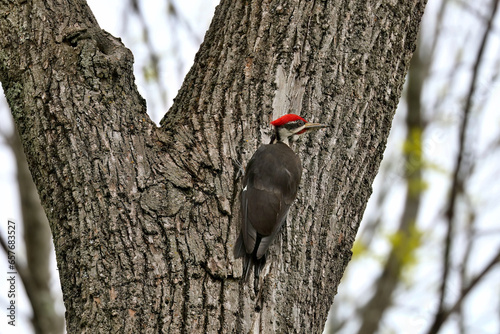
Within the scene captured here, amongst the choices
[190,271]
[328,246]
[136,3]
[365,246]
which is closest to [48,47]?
[190,271]

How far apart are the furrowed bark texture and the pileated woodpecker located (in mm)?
62

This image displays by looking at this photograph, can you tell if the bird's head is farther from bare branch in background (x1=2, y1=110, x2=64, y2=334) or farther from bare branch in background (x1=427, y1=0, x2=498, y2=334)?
bare branch in background (x1=2, y1=110, x2=64, y2=334)

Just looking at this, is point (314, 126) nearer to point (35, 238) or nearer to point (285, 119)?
point (285, 119)

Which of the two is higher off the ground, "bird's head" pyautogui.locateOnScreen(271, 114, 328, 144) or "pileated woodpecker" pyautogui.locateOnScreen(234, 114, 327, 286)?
"bird's head" pyautogui.locateOnScreen(271, 114, 328, 144)

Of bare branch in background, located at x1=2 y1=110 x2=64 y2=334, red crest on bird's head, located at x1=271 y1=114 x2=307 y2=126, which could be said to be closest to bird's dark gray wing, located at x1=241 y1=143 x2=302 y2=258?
red crest on bird's head, located at x1=271 y1=114 x2=307 y2=126

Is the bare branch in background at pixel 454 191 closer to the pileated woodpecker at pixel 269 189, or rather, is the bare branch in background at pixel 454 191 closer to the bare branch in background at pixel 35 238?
the pileated woodpecker at pixel 269 189

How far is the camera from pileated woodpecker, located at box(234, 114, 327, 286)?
8.54 ft

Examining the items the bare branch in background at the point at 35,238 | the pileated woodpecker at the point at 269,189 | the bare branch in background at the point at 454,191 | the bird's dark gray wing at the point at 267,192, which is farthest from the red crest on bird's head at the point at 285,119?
the bare branch in background at the point at 35,238

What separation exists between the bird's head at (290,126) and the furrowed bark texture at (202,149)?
5 cm

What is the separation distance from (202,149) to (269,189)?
0.52 metres

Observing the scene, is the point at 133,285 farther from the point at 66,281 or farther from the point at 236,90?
the point at 236,90

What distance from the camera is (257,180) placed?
3029 millimetres

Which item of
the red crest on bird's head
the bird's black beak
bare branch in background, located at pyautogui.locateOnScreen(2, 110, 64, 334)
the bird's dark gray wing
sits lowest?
the bird's dark gray wing

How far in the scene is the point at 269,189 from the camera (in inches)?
123
